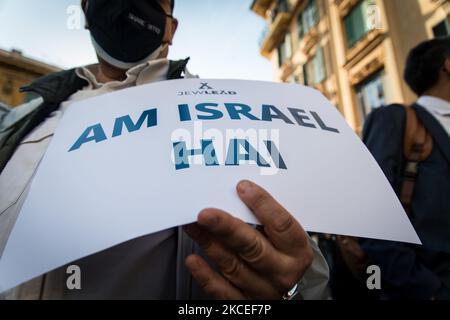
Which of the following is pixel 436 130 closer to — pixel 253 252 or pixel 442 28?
pixel 253 252

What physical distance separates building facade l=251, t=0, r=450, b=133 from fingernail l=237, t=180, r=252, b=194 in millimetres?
3786

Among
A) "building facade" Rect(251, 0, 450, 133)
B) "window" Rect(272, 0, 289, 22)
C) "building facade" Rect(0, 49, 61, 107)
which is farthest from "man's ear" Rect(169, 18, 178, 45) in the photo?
"window" Rect(272, 0, 289, 22)

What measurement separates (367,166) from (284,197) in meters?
0.20

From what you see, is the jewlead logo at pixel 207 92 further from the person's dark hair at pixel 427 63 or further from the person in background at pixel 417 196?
the person's dark hair at pixel 427 63

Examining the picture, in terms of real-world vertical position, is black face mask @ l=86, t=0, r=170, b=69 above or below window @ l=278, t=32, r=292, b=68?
below

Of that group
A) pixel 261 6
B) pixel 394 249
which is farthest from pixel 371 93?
pixel 261 6

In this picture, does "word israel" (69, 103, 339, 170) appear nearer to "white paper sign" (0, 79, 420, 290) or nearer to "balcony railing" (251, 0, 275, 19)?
"white paper sign" (0, 79, 420, 290)

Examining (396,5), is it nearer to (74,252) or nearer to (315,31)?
(315,31)

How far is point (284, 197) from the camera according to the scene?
0.50 metres

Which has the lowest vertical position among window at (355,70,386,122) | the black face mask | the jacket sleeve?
the jacket sleeve

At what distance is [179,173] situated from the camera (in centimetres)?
50

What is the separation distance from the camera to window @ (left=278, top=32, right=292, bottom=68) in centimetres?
1196

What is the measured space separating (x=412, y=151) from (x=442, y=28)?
4966 mm
